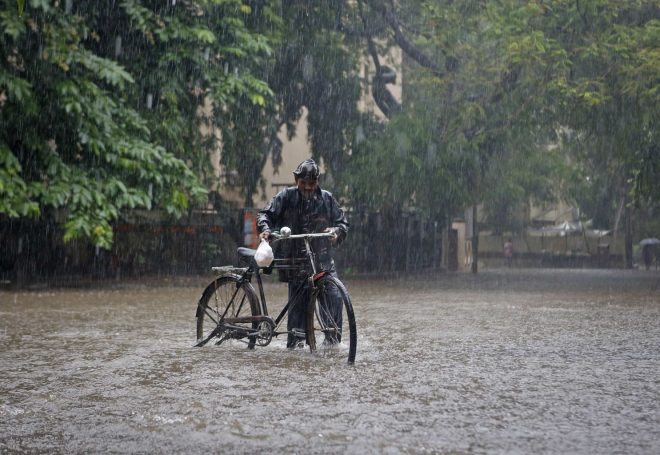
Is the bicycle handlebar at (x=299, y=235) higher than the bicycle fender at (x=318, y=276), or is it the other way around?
the bicycle handlebar at (x=299, y=235)

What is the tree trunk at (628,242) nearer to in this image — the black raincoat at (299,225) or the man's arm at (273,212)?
the black raincoat at (299,225)

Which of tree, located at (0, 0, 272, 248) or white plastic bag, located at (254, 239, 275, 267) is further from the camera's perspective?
tree, located at (0, 0, 272, 248)

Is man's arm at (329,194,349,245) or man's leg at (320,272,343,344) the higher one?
man's arm at (329,194,349,245)

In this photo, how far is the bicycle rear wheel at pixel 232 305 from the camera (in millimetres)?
Answer: 9375

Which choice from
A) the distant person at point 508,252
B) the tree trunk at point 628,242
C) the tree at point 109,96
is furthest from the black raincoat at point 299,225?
the distant person at point 508,252

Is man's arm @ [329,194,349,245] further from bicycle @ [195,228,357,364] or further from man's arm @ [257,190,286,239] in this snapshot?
man's arm @ [257,190,286,239]

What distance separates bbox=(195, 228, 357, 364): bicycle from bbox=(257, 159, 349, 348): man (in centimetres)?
7

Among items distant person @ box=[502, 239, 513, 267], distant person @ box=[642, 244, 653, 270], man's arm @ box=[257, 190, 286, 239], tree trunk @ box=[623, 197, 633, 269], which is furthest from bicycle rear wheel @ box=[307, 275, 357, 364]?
distant person @ box=[502, 239, 513, 267]

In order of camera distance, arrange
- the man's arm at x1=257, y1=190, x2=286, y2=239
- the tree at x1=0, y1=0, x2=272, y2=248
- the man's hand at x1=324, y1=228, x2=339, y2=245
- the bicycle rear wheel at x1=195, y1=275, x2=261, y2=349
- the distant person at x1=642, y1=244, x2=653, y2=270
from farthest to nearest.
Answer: the distant person at x1=642, y1=244, x2=653, y2=270, the tree at x1=0, y1=0, x2=272, y2=248, the man's arm at x1=257, y1=190, x2=286, y2=239, the bicycle rear wheel at x1=195, y1=275, x2=261, y2=349, the man's hand at x1=324, y1=228, x2=339, y2=245

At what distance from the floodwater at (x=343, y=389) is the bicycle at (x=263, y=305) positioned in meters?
0.19

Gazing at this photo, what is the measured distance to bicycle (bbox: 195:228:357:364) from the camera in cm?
905

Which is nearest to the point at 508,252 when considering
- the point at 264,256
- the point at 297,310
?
the point at 297,310

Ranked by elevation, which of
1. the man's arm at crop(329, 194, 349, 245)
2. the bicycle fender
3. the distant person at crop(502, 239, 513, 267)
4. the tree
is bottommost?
the bicycle fender

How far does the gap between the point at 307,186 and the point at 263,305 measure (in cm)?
113
